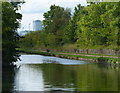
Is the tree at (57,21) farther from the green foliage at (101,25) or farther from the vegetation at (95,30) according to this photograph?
the green foliage at (101,25)

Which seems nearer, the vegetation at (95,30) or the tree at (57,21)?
the vegetation at (95,30)

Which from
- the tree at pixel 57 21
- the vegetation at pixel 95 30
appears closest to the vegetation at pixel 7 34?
the vegetation at pixel 95 30

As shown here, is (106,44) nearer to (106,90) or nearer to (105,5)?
(105,5)

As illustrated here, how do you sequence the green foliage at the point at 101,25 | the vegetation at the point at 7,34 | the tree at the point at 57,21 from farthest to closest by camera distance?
the tree at the point at 57,21, the green foliage at the point at 101,25, the vegetation at the point at 7,34

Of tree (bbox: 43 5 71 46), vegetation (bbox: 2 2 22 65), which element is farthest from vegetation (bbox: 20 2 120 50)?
vegetation (bbox: 2 2 22 65)

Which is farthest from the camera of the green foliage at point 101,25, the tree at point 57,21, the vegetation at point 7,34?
the tree at point 57,21

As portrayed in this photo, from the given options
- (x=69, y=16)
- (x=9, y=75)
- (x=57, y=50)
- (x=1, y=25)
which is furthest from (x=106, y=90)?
(x=69, y=16)

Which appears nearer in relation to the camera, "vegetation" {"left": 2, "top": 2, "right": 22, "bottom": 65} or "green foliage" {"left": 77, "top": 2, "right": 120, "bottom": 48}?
"vegetation" {"left": 2, "top": 2, "right": 22, "bottom": 65}

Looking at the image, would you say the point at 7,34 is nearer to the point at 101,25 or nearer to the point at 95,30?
the point at 95,30

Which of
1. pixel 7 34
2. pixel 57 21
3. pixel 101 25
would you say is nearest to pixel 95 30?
pixel 101 25

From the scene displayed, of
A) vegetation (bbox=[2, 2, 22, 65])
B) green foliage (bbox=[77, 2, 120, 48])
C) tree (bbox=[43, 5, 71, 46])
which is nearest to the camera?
vegetation (bbox=[2, 2, 22, 65])

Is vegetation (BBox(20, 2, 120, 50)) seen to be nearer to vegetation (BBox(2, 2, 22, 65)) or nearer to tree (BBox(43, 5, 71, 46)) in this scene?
tree (BBox(43, 5, 71, 46))

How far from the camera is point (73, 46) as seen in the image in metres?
88.9

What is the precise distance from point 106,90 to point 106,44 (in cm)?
3944
